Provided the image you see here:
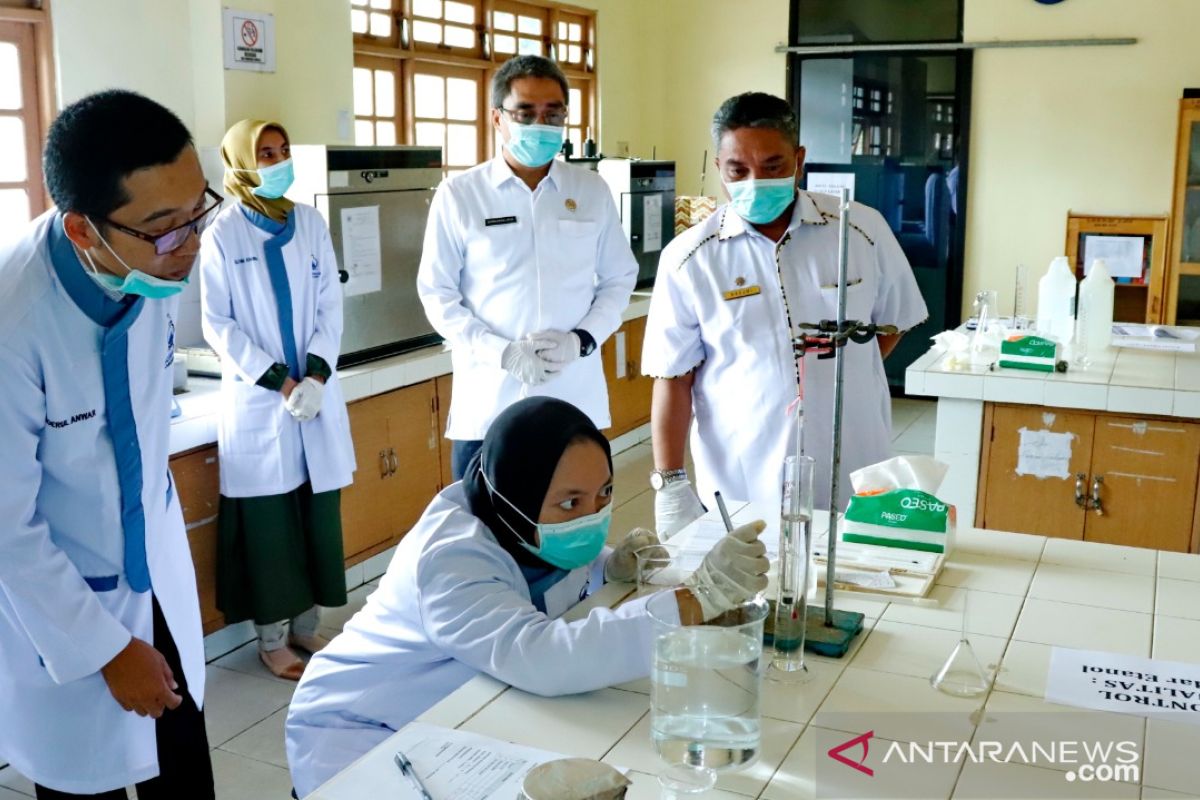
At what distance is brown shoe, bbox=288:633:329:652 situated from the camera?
343 centimetres

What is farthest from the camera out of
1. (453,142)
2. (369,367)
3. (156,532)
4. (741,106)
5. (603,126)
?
(603,126)

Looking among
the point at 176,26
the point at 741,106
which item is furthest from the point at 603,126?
the point at 741,106

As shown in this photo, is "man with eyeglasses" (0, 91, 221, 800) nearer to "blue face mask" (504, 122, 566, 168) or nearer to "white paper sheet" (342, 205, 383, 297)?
"blue face mask" (504, 122, 566, 168)

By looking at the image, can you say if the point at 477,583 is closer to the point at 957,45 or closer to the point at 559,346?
the point at 559,346

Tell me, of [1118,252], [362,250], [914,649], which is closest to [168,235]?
[914,649]

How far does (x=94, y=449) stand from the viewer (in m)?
1.67

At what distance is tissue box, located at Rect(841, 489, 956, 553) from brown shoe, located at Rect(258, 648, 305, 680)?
1907mm

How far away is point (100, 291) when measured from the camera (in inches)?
64.2

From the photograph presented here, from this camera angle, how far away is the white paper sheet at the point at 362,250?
3725 mm

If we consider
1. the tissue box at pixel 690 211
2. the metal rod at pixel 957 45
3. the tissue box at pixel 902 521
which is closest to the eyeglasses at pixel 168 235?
the tissue box at pixel 902 521

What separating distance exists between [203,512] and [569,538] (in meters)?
1.93

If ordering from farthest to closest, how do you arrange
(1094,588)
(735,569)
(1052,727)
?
(1094,588) < (735,569) < (1052,727)

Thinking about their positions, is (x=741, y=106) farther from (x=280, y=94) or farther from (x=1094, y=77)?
(x=1094, y=77)

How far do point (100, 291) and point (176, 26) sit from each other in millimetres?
2395
